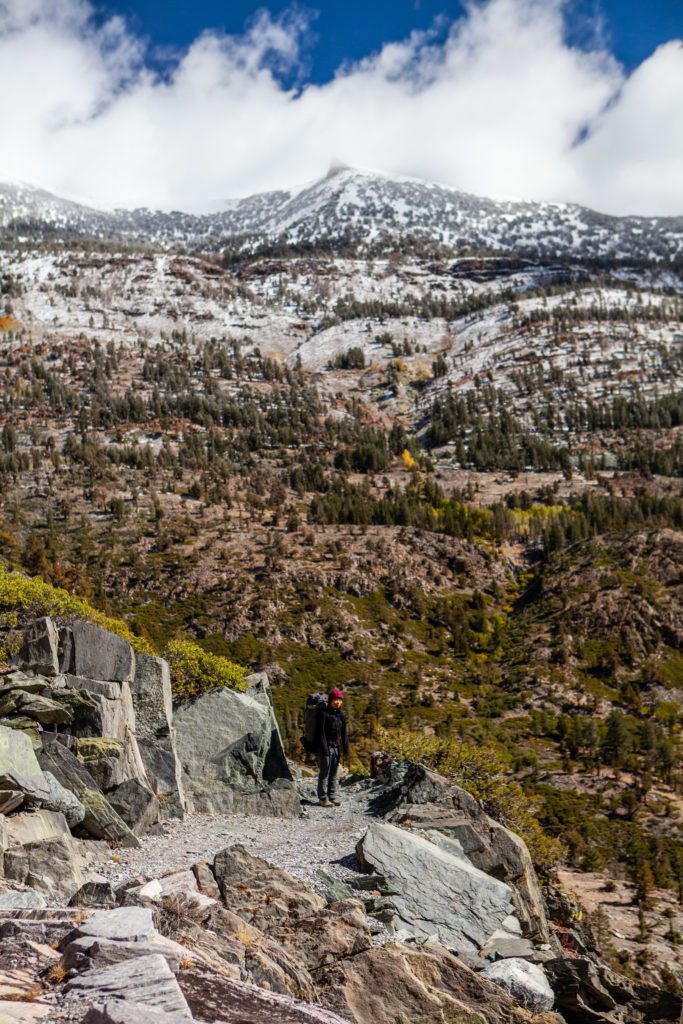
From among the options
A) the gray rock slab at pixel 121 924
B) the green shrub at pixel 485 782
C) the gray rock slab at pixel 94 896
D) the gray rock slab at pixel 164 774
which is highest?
the gray rock slab at pixel 121 924

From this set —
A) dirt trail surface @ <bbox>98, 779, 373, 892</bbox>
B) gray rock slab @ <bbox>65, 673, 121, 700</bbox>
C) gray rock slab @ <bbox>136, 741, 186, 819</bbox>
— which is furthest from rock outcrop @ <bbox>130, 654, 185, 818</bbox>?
gray rock slab @ <bbox>65, 673, 121, 700</bbox>

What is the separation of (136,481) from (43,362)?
8264 centimetres

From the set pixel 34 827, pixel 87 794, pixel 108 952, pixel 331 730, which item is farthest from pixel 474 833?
pixel 108 952

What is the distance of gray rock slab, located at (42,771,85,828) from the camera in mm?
11609

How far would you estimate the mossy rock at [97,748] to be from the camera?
14.2m

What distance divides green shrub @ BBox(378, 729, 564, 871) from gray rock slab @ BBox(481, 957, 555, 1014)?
11.8m

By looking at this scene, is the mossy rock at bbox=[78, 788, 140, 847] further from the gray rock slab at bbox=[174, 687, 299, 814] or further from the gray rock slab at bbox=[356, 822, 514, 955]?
the gray rock slab at bbox=[174, 687, 299, 814]

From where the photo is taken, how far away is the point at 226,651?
63.5 m

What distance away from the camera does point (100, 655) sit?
1739 cm

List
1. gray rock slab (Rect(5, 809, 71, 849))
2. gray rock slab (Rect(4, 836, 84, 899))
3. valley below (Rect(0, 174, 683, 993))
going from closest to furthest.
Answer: gray rock slab (Rect(4, 836, 84, 899)) → gray rock slab (Rect(5, 809, 71, 849)) → valley below (Rect(0, 174, 683, 993))

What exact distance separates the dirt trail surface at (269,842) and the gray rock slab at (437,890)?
0.70 m

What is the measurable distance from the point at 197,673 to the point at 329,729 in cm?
990

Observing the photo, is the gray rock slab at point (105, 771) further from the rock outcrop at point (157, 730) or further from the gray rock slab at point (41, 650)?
the gray rock slab at point (41, 650)

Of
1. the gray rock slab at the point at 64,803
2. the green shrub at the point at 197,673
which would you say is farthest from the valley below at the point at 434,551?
the gray rock slab at the point at 64,803
